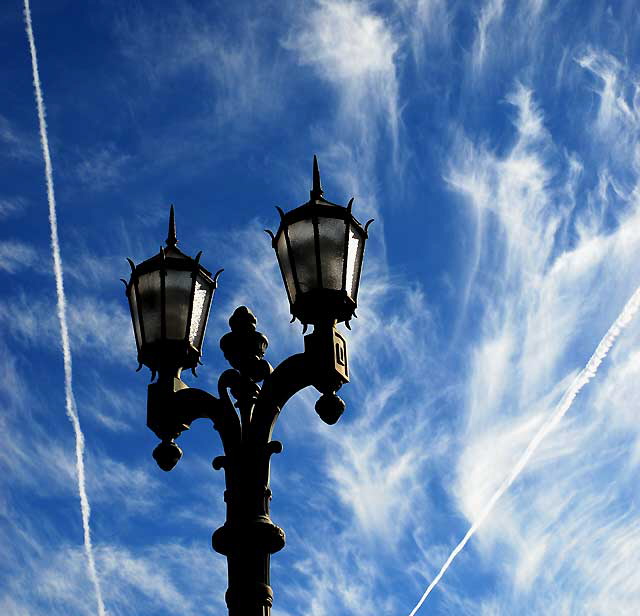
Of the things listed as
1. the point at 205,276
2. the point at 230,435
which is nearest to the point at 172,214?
the point at 205,276

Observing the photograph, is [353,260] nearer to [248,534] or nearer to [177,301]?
[177,301]

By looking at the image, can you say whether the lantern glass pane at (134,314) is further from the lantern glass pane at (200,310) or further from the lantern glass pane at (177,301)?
the lantern glass pane at (200,310)

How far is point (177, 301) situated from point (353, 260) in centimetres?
122

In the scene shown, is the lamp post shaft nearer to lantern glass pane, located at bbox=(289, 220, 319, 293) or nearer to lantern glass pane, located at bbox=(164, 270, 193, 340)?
lantern glass pane, located at bbox=(164, 270, 193, 340)

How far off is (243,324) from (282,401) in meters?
1.01

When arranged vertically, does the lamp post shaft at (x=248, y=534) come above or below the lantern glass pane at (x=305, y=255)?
below

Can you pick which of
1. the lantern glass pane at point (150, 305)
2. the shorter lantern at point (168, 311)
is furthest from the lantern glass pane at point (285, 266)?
the lantern glass pane at point (150, 305)

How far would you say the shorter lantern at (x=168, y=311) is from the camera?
7.21m

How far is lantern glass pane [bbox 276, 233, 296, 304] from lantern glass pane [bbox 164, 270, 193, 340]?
2.11 feet

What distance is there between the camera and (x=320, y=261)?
22.6ft

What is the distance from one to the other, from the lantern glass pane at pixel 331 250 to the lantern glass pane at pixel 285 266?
0.22 metres

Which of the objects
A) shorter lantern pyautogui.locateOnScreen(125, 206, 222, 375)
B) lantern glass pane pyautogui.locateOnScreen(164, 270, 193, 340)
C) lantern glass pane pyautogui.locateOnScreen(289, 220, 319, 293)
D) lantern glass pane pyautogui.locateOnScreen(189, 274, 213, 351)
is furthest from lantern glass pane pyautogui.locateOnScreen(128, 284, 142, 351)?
lantern glass pane pyautogui.locateOnScreen(289, 220, 319, 293)

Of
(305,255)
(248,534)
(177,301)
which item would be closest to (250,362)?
(177,301)

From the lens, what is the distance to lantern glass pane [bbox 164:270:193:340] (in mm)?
7219
